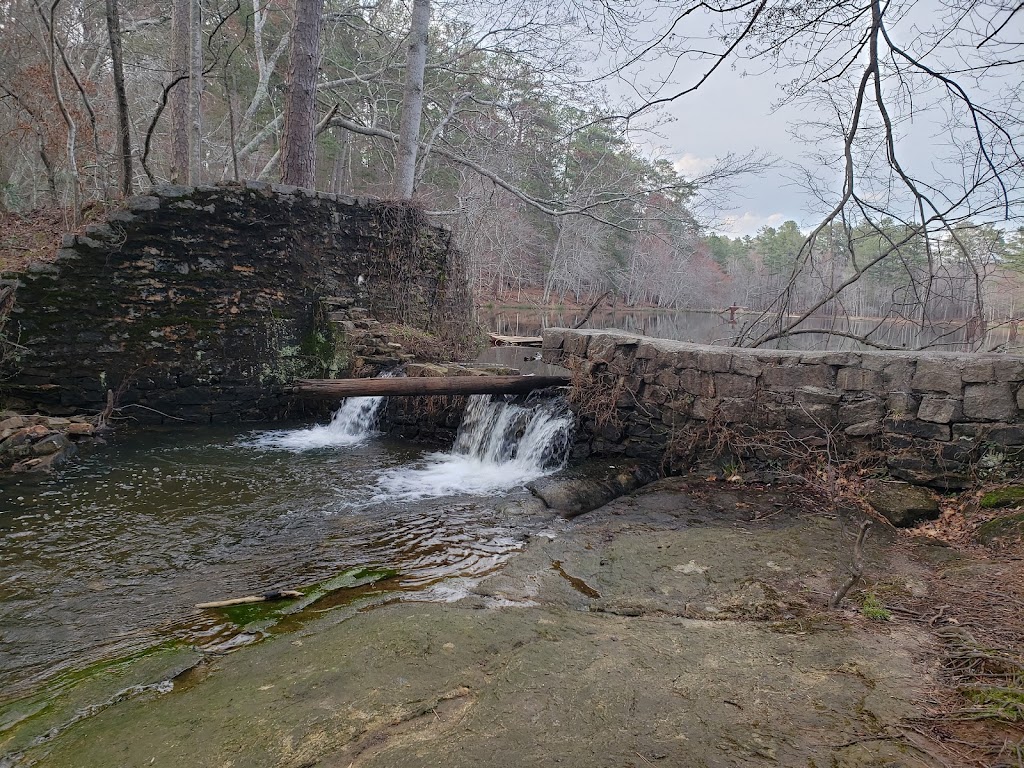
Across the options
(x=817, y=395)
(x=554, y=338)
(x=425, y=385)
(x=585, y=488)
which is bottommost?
(x=585, y=488)

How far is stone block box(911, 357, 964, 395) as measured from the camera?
4.02m

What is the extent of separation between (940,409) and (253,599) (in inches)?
199

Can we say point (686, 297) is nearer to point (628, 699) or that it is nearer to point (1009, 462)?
point (1009, 462)

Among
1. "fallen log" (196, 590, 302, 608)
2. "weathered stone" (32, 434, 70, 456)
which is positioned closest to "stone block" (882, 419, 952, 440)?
"fallen log" (196, 590, 302, 608)

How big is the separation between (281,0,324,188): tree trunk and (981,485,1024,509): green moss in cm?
Answer: 959

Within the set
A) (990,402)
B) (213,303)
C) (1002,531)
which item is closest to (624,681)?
(1002,531)

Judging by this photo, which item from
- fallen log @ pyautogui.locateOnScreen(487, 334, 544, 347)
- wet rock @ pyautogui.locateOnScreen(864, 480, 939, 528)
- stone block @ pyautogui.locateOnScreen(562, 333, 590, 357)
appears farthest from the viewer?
fallen log @ pyautogui.locateOnScreen(487, 334, 544, 347)

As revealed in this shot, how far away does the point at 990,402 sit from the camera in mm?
3902

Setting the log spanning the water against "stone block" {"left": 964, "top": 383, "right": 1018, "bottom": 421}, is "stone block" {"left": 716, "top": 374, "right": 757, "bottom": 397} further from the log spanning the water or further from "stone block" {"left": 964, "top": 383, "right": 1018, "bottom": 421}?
the log spanning the water

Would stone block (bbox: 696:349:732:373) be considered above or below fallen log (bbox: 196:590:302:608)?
above

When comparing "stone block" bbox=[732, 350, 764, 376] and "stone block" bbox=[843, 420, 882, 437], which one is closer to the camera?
"stone block" bbox=[843, 420, 882, 437]

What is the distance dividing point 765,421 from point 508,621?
345 cm

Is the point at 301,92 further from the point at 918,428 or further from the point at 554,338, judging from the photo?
the point at 918,428

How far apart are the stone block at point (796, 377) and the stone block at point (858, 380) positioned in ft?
0.29
